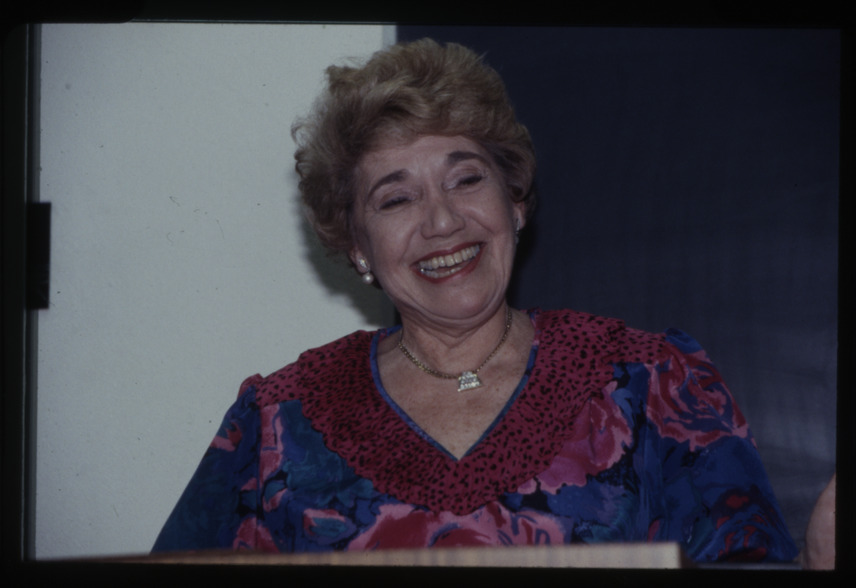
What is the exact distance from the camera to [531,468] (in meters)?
1.31

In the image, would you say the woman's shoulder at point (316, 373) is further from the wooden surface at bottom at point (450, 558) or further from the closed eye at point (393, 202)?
the wooden surface at bottom at point (450, 558)

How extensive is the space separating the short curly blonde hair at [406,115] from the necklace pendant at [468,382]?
39 cm

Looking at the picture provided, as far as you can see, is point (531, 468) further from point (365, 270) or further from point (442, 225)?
point (365, 270)

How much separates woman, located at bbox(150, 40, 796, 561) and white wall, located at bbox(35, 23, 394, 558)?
278 millimetres

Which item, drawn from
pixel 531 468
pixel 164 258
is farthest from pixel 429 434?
pixel 164 258

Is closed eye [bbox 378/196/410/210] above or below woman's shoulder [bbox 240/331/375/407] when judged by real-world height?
above

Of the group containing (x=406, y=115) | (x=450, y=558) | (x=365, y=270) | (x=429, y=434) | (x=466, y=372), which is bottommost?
(x=450, y=558)

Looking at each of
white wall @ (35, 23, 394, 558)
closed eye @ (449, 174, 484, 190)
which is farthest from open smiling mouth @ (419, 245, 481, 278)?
white wall @ (35, 23, 394, 558)

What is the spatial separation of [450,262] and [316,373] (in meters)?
0.36

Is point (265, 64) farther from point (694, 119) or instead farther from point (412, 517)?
point (412, 517)

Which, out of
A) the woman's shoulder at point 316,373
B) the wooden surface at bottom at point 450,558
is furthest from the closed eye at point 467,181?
the wooden surface at bottom at point 450,558

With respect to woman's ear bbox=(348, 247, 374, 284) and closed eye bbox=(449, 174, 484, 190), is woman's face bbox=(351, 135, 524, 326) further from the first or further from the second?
woman's ear bbox=(348, 247, 374, 284)

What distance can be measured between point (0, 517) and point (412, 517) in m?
0.76

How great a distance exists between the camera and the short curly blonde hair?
1.47 meters
